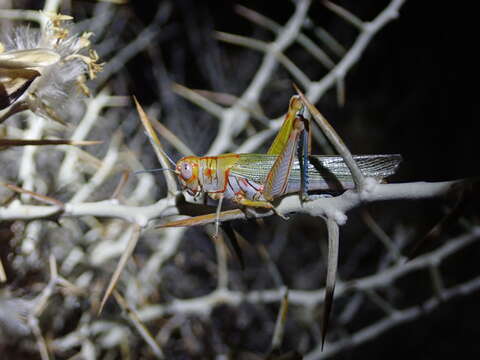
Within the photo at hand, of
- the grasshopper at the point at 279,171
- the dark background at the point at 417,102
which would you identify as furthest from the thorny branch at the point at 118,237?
the dark background at the point at 417,102

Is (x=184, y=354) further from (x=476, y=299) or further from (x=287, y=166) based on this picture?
(x=476, y=299)

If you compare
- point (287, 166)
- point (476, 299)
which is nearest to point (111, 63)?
point (287, 166)

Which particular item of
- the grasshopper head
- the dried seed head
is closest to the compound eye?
the grasshopper head

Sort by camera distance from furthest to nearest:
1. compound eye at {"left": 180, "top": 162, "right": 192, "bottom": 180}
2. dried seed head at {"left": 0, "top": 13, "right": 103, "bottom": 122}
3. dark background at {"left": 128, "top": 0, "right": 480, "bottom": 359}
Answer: dark background at {"left": 128, "top": 0, "right": 480, "bottom": 359}
compound eye at {"left": 180, "top": 162, "right": 192, "bottom": 180}
dried seed head at {"left": 0, "top": 13, "right": 103, "bottom": 122}

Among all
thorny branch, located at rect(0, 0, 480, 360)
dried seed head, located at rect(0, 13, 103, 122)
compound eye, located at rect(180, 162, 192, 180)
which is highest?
dried seed head, located at rect(0, 13, 103, 122)

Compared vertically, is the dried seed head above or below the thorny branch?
above

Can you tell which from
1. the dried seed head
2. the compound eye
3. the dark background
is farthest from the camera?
the dark background

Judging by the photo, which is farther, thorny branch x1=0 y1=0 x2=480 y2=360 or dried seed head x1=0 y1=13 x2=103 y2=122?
thorny branch x1=0 y1=0 x2=480 y2=360

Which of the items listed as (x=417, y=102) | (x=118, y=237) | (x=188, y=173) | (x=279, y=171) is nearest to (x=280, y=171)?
(x=279, y=171)

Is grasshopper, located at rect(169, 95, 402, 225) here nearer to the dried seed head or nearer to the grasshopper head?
the grasshopper head
